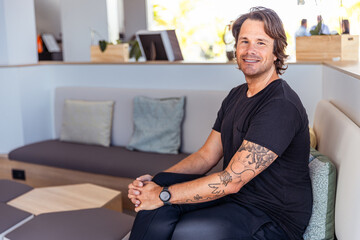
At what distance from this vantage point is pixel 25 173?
3279 mm

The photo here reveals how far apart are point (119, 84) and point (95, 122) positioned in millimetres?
414

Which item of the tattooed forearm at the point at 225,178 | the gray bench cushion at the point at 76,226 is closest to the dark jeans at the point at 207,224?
the tattooed forearm at the point at 225,178

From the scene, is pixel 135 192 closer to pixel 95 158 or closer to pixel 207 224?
pixel 207 224

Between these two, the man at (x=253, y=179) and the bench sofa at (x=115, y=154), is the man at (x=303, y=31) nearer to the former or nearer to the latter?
the bench sofa at (x=115, y=154)

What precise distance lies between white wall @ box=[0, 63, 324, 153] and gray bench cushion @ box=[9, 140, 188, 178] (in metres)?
0.30

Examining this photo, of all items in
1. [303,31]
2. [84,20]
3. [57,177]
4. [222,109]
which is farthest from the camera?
[84,20]

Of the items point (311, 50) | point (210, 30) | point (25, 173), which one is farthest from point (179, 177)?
point (210, 30)

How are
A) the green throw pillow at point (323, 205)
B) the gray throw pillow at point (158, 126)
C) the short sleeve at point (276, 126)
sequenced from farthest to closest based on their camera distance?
the gray throw pillow at point (158, 126)
the green throw pillow at point (323, 205)
the short sleeve at point (276, 126)

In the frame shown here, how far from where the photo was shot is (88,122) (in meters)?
3.36

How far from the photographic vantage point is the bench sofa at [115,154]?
2.83 m

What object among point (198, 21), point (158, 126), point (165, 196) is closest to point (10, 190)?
point (158, 126)

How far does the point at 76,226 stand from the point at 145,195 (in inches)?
19.6

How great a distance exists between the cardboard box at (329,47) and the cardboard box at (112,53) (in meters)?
1.49

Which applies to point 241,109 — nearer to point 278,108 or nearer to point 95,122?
point 278,108
